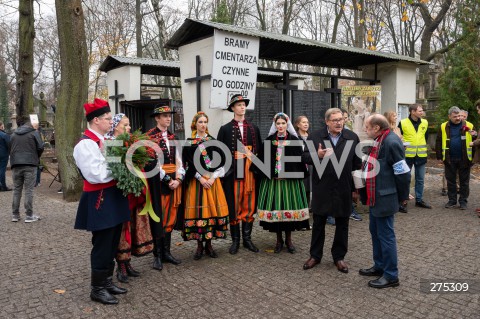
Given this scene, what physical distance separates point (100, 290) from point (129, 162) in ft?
4.21

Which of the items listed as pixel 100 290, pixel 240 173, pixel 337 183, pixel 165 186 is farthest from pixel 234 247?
pixel 100 290

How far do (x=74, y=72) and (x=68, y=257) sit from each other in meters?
5.35

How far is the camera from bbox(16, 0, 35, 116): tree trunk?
14.0m

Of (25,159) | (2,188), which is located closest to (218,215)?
(25,159)

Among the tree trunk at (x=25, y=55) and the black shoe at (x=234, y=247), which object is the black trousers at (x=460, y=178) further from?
the tree trunk at (x=25, y=55)

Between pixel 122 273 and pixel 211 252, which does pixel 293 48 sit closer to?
pixel 211 252

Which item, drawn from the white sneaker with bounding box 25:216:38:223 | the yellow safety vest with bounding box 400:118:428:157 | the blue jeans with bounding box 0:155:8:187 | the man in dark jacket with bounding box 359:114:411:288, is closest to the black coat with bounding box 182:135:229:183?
the man in dark jacket with bounding box 359:114:411:288

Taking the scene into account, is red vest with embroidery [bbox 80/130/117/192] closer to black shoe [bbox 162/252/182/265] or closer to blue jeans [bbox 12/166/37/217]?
black shoe [bbox 162/252/182/265]

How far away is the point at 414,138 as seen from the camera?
7.81 meters

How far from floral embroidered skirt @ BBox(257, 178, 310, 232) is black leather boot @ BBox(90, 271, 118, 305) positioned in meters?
2.13

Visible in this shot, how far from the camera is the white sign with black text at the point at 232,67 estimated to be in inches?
242

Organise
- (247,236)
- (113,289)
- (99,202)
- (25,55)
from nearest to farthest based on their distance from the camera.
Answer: (99,202) → (113,289) → (247,236) → (25,55)

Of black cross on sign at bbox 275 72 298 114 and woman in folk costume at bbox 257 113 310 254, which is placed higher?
black cross on sign at bbox 275 72 298 114

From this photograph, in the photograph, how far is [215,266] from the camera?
4922 mm
